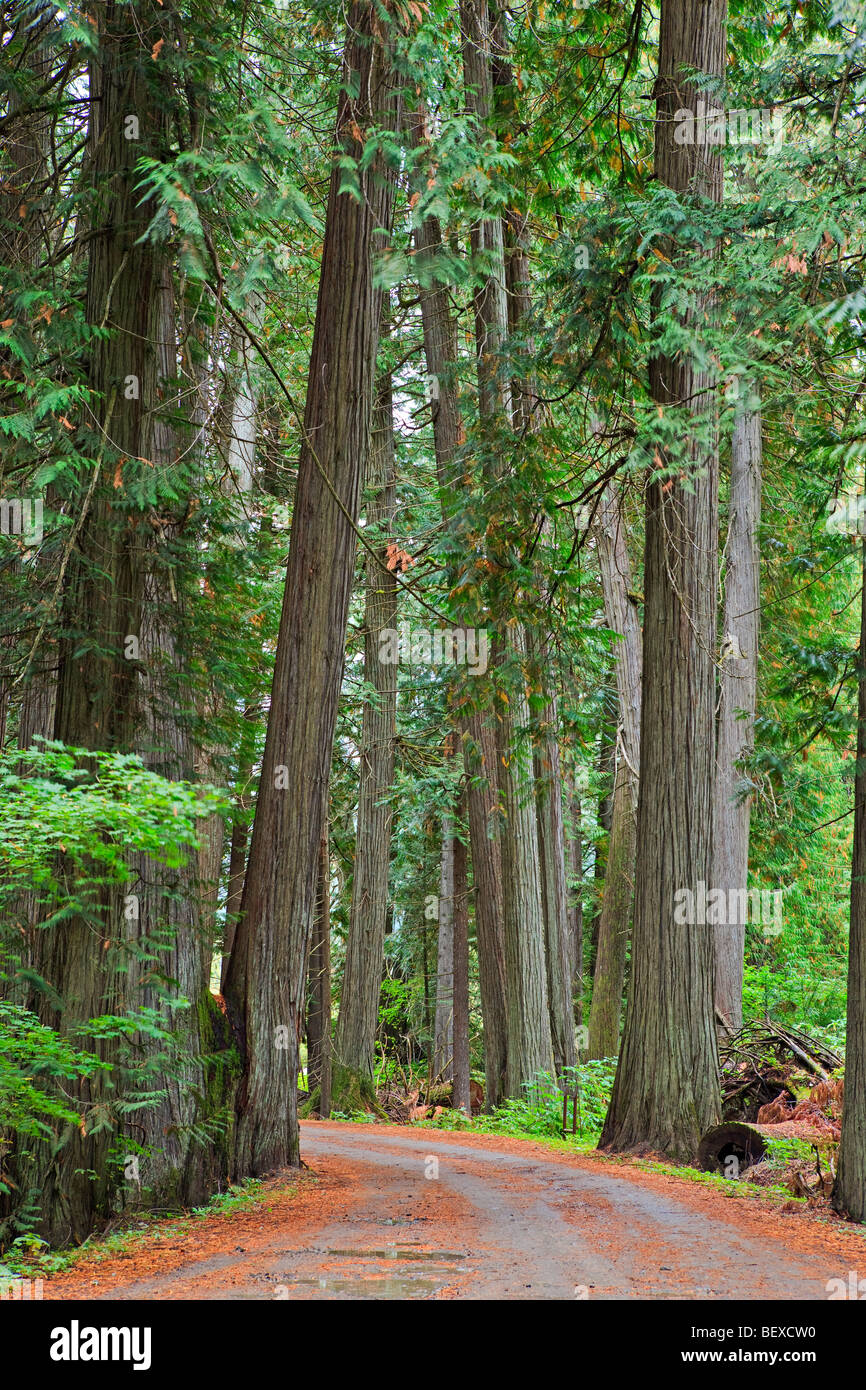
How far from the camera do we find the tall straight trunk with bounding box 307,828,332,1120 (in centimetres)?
1644

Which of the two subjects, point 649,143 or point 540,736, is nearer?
point 540,736

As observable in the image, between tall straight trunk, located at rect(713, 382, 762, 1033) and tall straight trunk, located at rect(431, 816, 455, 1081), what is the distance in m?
4.58

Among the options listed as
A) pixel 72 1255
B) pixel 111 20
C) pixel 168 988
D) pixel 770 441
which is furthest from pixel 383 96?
pixel 770 441

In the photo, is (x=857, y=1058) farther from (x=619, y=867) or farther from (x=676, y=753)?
(x=619, y=867)

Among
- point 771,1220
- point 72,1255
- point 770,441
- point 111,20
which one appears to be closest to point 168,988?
point 72,1255

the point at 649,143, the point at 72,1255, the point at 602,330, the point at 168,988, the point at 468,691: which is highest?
the point at 649,143

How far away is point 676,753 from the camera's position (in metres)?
9.73

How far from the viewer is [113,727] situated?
7340 mm

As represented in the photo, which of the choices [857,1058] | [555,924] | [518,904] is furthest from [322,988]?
[857,1058]

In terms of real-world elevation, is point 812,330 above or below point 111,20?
below

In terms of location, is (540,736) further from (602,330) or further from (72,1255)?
(72,1255)

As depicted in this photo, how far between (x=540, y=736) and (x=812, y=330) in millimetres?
4579

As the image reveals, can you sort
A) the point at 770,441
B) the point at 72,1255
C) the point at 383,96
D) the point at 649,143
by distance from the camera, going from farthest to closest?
1. the point at 770,441
2. the point at 649,143
3. the point at 383,96
4. the point at 72,1255

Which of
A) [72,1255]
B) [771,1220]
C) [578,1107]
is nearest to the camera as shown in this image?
[72,1255]
